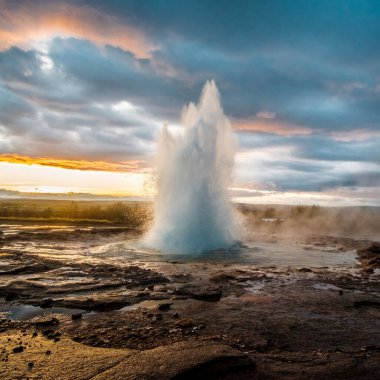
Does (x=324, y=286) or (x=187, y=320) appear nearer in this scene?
(x=187, y=320)

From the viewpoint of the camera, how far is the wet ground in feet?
16.5

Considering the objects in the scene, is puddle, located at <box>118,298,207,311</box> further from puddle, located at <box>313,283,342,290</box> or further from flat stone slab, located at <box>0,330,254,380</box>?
puddle, located at <box>313,283,342,290</box>

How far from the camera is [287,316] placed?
7.59 m

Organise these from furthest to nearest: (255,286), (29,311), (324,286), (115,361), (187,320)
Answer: (324,286) → (255,286) → (29,311) → (187,320) → (115,361)

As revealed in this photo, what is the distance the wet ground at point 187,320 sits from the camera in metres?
5.03

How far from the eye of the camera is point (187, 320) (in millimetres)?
7000

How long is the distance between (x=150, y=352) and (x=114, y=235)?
2310cm

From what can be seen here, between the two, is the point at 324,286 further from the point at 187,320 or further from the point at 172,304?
the point at 187,320

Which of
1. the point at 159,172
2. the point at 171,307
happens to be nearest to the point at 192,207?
the point at 159,172

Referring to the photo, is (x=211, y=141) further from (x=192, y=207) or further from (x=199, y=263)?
(x=199, y=263)

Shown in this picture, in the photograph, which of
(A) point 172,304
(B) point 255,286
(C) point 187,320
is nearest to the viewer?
(C) point 187,320

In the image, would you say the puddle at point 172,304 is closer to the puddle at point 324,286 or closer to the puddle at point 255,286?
the puddle at point 255,286

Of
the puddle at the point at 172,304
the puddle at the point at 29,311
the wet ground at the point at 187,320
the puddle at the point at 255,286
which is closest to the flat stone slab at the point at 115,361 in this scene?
the wet ground at the point at 187,320

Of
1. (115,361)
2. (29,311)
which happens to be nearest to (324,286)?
(115,361)
